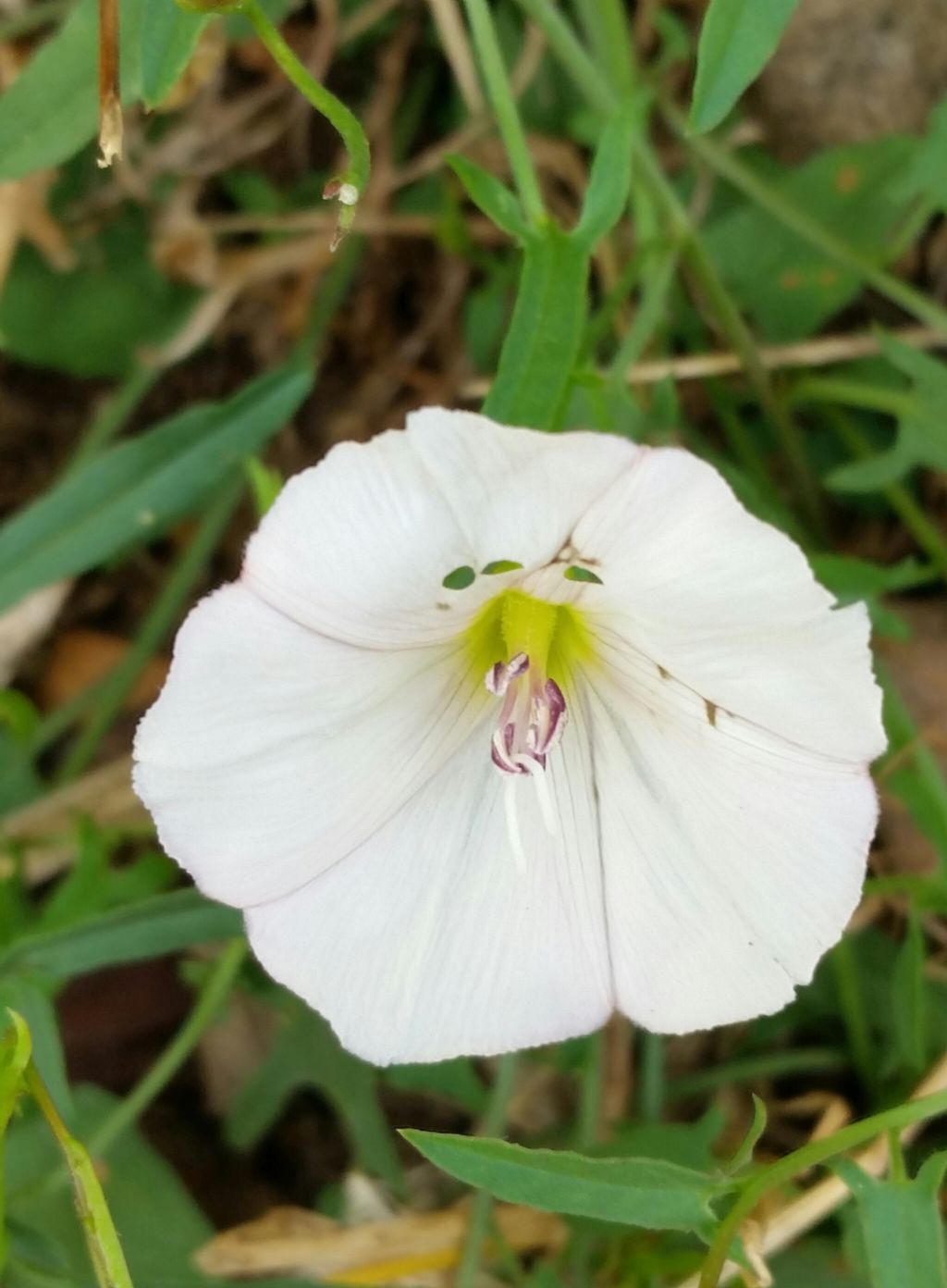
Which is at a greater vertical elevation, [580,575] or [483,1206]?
[580,575]

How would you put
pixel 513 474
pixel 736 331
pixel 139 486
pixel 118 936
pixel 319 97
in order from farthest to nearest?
pixel 736 331 → pixel 139 486 → pixel 118 936 → pixel 319 97 → pixel 513 474


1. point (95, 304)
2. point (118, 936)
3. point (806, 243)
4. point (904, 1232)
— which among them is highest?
point (95, 304)

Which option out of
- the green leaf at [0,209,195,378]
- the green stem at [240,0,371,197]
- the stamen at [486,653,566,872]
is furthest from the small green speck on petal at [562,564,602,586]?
the green leaf at [0,209,195,378]

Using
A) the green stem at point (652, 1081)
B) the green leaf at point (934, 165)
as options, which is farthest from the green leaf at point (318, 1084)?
the green leaf at point (934, 165)

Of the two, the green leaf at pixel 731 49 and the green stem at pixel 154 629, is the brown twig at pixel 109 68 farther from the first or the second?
the green stem at pixel 154 629

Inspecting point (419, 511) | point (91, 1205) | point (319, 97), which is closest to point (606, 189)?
point (319, 97)

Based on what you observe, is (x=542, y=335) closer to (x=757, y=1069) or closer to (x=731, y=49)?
(x=731, y=49)
